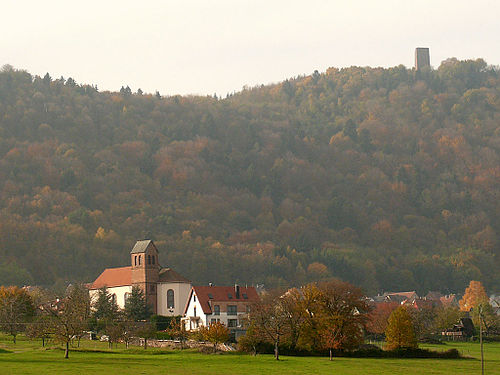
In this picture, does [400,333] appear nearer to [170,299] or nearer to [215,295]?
[215,295]

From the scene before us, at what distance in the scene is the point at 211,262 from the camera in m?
198

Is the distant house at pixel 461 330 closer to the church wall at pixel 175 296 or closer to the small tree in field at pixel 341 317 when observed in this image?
the church wall at pixel 175 296

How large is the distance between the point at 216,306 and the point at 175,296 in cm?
1451

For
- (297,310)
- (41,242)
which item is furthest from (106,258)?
(297,310)

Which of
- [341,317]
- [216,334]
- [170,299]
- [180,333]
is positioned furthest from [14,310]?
[341,317]

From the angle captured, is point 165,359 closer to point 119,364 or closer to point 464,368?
point 119,364

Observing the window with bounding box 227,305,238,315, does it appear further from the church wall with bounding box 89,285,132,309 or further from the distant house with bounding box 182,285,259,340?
the church wall with bounding box 89,285,132,309

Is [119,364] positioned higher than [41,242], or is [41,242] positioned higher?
[41,242]

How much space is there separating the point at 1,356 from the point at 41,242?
123 m

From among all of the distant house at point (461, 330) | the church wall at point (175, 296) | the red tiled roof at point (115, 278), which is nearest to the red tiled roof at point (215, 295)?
the church wall at point (175, 296)

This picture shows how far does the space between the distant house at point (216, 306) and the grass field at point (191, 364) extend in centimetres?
2092

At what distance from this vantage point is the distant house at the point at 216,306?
375ft

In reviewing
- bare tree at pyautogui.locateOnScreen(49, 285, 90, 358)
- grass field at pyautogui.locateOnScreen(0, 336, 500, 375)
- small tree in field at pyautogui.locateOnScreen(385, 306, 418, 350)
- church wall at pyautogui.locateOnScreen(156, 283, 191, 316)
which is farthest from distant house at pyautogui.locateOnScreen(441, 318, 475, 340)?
bare tree at pyautogui.locateOnScreen(49, 285, 90, 358)

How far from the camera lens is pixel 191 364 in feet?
247
